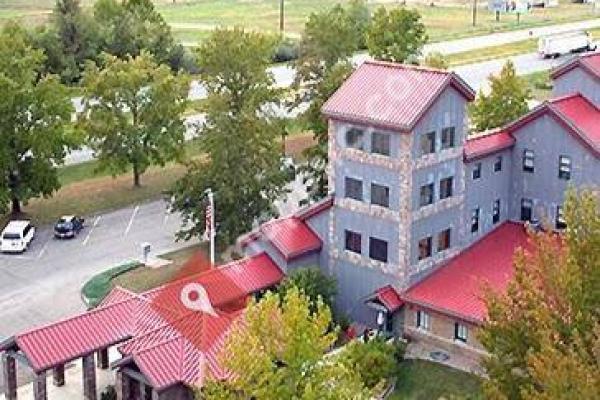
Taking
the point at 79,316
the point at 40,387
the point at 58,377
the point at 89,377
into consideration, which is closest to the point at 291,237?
the point at 79,316

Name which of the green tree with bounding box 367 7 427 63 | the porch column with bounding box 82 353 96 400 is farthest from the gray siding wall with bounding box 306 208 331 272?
the green tree with bounding box 367 7 427 63

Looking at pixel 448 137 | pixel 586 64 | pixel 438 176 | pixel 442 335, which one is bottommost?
pixel 442 335

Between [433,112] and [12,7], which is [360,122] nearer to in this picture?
[433,112]

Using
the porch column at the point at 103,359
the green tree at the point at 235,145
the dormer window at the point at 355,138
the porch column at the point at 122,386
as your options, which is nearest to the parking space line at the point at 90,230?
the green tree at the point at 235,145

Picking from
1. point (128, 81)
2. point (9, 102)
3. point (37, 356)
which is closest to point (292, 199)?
point (128, 81)

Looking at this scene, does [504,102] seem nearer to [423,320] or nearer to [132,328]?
[423,320]
